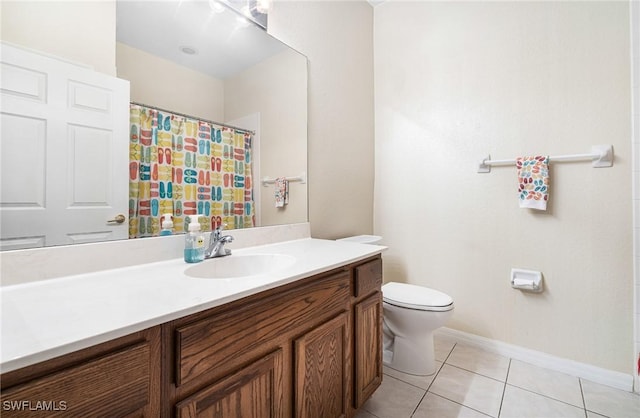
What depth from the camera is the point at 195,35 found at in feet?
4.09

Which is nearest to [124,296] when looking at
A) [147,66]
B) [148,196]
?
[148,196]

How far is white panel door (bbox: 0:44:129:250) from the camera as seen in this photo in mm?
805

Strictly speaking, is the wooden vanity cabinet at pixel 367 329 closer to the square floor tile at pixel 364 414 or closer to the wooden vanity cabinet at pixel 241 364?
the wooden vanity cabinet at pixel 241 364

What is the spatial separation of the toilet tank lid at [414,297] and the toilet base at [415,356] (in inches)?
8.3

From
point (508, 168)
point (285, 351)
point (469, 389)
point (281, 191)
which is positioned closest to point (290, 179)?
point (281, 191)

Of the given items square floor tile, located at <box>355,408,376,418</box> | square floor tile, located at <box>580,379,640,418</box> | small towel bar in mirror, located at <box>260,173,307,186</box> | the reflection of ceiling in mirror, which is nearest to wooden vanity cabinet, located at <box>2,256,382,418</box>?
square floor tile, located at <box>355,408,376,418</box>

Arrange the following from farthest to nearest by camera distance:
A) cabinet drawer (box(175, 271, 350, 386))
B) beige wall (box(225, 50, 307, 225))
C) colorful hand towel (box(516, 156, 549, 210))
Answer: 1. colorful hand towel (box(516, 156, 549, 210))
2. beige wall (box(225, 50, 307, 225))
3. cabinet drawer (box(175, 271, 350, 386))

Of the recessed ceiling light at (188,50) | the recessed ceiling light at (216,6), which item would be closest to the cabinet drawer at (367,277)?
the recessed ceiling light at (188,50)

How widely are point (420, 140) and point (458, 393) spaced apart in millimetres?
1634

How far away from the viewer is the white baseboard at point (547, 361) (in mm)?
1540

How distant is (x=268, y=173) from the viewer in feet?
5.10

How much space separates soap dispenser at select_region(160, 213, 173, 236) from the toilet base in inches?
55.5

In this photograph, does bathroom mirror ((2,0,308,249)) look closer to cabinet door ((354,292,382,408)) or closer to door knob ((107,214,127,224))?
door knob ((107,214,127,224))

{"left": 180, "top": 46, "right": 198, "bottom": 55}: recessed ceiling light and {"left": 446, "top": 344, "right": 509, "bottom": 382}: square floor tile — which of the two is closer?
{"left": 180, "top": 46, "right": 198, "bottom": 55}: recessed ceiling light
